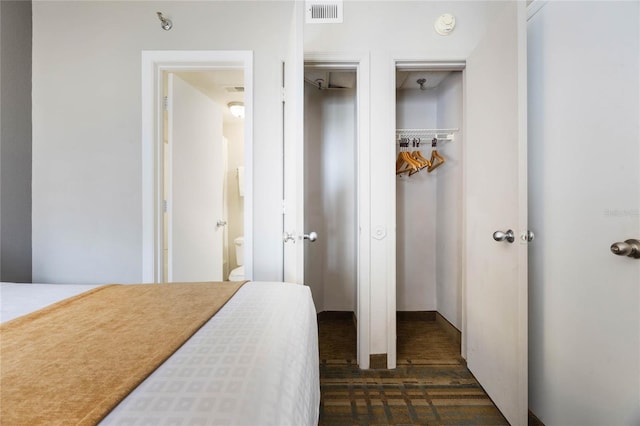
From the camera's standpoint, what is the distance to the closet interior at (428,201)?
2123mm

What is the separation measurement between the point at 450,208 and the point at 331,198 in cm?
107

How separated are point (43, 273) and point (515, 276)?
2878 mm

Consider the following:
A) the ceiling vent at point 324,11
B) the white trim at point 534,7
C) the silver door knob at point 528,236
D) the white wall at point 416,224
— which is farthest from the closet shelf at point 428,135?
the silver door knob at point 528,236

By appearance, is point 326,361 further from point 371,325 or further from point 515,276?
point 515,276

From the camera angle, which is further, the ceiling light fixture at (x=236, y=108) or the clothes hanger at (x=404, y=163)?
the ceiling light fixture at (x=236, y=108)

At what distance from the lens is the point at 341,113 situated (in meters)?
2.45

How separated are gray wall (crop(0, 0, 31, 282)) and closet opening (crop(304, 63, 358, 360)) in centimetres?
195

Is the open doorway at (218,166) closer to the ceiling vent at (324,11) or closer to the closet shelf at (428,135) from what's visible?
the ceiling vent at (324,11)

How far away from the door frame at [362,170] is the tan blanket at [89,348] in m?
0.97

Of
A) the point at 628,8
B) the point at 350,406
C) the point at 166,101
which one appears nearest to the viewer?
the point at 628,8

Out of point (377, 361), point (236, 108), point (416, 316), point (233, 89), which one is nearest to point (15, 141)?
point (233, 89)

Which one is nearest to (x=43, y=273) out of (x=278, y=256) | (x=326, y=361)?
(x=278, y=256)

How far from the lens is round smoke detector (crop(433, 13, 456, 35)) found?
5.30 ft

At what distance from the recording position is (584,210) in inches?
40.8
